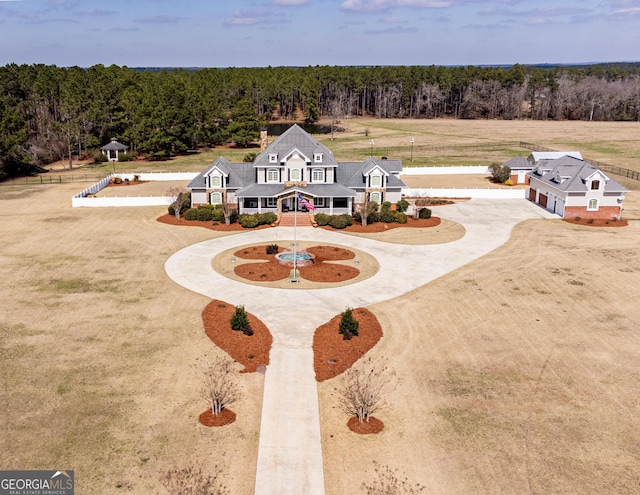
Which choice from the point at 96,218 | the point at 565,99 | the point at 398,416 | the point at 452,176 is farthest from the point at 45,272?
the point at 565,99

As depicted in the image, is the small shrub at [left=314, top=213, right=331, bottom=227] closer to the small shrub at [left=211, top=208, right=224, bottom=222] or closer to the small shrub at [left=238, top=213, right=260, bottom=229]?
the small shrub at [left=238, top=213, right=260, bottom=229]

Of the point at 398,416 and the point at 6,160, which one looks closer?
the point at 398,416

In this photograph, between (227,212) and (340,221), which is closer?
(340,221)

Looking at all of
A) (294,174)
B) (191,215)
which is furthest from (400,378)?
(294,174)

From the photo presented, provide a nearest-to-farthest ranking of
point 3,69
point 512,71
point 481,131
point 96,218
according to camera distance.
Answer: point 96,218
point 3,69
point 481,131
point 512,71

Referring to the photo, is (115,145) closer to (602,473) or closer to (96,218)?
(96,218)

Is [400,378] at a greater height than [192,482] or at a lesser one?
greater

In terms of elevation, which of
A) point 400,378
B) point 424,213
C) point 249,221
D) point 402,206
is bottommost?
point 400,378

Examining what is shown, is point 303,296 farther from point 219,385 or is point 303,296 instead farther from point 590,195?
point 590,195
